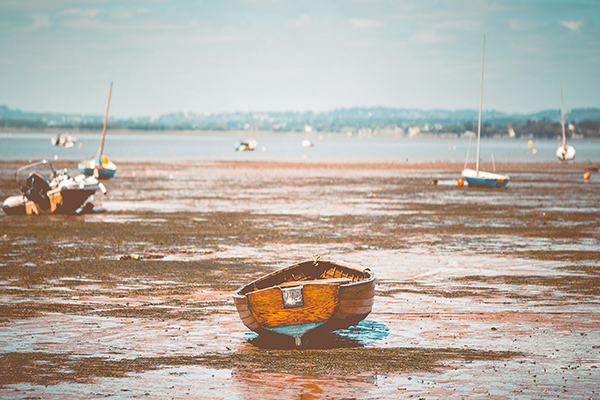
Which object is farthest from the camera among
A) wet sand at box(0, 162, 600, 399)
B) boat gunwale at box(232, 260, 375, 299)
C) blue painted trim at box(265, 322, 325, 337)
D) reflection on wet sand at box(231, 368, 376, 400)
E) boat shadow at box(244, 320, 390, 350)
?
boat shadow at box(244, 320, 390, 350)

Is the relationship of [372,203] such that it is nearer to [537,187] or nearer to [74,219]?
[74,219]

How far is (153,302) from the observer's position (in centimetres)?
1627

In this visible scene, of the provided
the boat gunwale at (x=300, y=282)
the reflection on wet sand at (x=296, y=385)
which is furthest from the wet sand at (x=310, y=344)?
the boat gunwale at (x=300, y=282)

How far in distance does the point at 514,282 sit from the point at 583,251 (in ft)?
22.1

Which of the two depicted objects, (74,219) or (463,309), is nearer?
(463,309)

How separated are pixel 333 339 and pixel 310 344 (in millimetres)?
590

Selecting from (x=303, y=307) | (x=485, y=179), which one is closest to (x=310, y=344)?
(x=303, y=307)

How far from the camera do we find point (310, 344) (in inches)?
516

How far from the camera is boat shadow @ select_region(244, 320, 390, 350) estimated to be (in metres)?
12.9

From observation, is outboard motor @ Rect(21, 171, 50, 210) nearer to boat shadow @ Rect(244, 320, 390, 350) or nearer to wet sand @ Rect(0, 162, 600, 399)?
wet sand @ Rect(0, 162, 600, 399)

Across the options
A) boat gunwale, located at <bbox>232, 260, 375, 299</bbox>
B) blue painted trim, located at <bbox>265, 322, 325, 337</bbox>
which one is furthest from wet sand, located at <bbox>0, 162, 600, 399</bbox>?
boat gunwale, located at <bbox>232, 260, 375, 299</bbox>

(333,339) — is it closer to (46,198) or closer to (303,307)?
(303,307)

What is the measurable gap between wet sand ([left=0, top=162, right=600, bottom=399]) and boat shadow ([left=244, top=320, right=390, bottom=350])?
6 centimetres

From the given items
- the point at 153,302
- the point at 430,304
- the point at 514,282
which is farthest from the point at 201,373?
the point at 514,282
